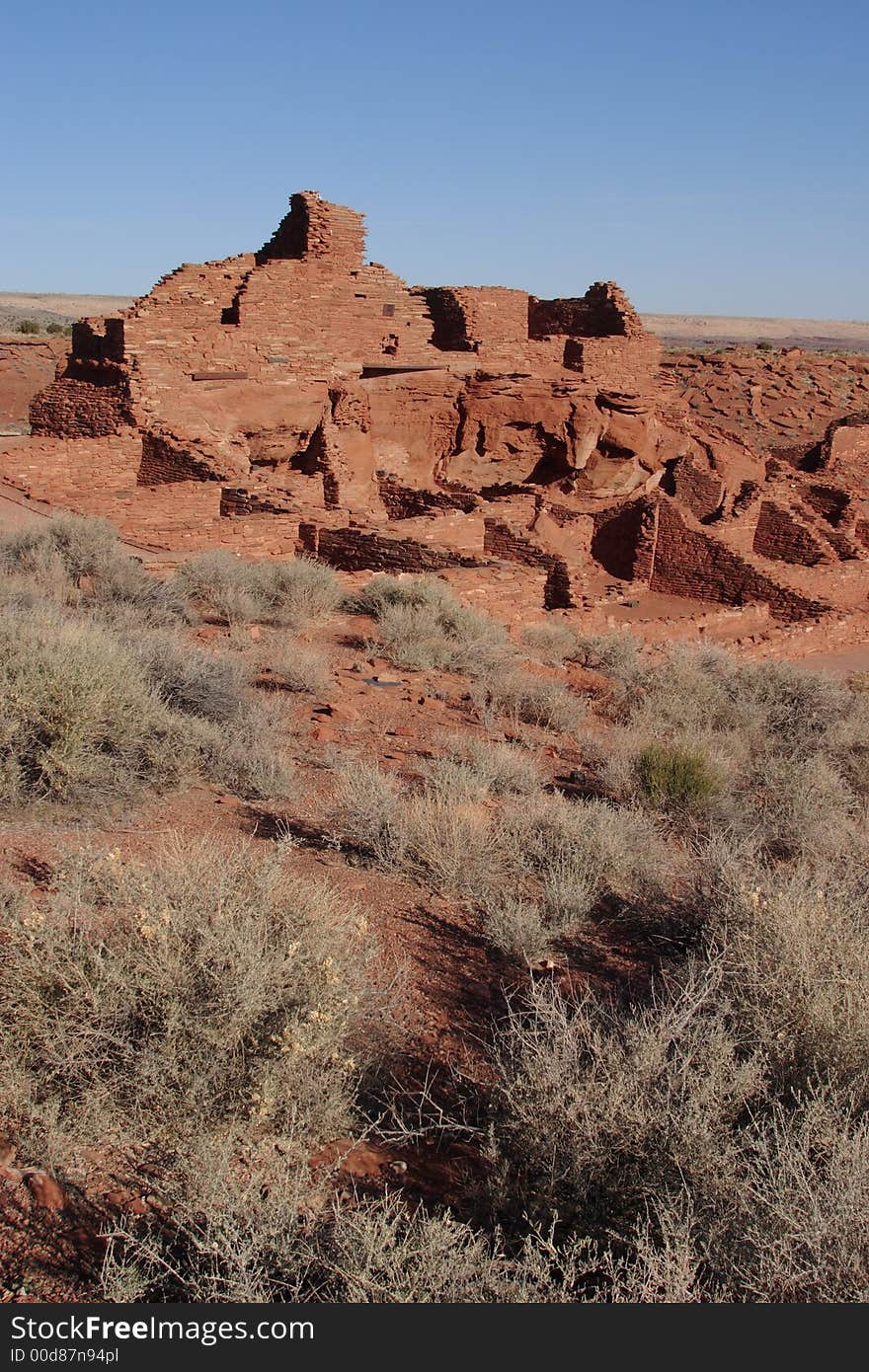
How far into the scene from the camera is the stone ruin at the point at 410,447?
13094 mm

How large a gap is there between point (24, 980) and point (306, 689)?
4.31m

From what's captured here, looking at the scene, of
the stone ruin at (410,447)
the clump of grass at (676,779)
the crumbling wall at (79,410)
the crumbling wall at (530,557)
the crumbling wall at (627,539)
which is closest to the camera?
the clump of grass at (676,779)

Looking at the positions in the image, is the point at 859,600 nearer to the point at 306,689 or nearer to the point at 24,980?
the point at 306,689

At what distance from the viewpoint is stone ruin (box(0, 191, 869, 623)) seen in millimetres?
13094

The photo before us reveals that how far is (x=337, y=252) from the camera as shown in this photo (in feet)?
53.6

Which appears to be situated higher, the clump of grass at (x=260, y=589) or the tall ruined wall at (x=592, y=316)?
the tall ruined wall at (x=592, y=316)

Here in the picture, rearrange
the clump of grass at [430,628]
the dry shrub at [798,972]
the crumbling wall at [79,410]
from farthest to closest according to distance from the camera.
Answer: the crumbling wall at [79,410] < the clump of grass at [430,628] < the dry shrub at [798,972]

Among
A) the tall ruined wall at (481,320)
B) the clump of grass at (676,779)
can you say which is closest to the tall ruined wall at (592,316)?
the tall ruined wall at (481,320)

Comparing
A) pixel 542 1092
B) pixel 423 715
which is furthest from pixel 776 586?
pixel 542 1092

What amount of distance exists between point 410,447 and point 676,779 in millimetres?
11947

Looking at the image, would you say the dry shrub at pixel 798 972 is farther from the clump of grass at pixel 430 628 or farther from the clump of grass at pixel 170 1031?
the clump of grass at pixel 430 628

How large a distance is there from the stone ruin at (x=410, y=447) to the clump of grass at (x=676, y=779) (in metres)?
5.40

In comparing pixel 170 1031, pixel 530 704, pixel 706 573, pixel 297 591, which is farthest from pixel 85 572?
pixel 706 573

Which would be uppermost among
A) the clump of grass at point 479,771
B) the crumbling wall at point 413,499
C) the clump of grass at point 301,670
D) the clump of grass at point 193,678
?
the crumbling wall at point 413,499
